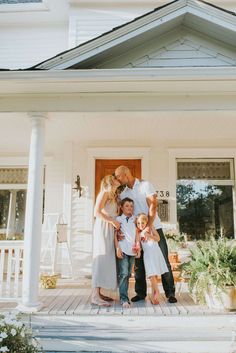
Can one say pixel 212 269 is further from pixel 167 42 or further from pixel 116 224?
pixel 167 42

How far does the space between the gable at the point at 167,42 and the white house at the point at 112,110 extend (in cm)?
1

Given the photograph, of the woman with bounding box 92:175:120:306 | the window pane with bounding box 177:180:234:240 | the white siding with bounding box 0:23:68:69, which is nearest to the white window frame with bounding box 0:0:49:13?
the white siding with bounding box 0:23:68:69

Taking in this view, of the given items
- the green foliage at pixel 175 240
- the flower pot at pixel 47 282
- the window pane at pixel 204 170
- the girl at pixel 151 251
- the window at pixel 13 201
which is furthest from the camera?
the window at pixel 13 201

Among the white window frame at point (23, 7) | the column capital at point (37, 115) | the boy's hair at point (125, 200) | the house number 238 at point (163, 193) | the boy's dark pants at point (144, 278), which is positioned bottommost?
the boy's dark pants at point (144, 278)

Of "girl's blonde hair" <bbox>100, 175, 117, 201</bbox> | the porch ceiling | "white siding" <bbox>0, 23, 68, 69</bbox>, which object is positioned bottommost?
"girl's blonde hair" <bbox>100, 175, 117, 201</bbox>

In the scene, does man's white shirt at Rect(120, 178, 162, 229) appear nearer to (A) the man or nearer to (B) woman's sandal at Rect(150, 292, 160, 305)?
(A) the man

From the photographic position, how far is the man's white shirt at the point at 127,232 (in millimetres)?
3863

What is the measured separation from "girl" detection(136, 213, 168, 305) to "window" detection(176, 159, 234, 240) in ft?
7.58

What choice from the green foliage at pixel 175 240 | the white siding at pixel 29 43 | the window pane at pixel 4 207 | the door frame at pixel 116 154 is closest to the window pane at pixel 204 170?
the door frame at pixel 116 154

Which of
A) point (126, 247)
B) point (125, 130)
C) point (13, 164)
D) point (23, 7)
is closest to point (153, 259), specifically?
point (126, 247)

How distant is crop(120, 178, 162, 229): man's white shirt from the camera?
161 inches

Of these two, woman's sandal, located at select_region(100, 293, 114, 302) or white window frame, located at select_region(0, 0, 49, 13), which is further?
white window frame, located at select_region(0, 0, 49, 13)

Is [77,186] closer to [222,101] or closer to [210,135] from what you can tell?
[210,135]

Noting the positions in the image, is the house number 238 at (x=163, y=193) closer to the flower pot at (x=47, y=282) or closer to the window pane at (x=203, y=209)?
the window pane at (x=203, y=209)
